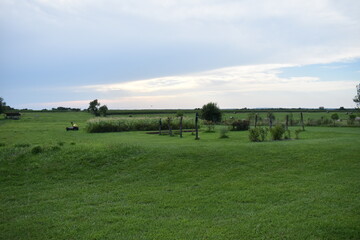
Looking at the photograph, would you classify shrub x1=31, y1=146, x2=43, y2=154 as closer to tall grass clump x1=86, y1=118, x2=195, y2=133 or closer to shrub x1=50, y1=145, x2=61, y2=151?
shrub x1=50, y1=145, x2=61, y2=151

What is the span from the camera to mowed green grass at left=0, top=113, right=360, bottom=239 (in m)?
5.41

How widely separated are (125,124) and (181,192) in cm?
2872

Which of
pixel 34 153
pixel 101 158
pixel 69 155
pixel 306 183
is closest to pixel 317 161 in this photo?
pixel 306 183

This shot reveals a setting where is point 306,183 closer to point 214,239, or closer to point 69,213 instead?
point 214,239

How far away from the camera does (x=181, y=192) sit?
773 cm

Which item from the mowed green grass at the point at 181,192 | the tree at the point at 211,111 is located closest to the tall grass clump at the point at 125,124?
the tree at the point at 211,111

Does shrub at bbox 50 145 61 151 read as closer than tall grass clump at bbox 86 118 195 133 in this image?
Yes

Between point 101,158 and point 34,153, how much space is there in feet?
9.05

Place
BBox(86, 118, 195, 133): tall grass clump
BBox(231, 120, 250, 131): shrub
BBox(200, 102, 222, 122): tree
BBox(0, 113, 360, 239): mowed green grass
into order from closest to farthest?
BBox(0, 113, 360, 239): mowed green grass < BBox(231, 120, 250, 131): shrub < BBox(86, 118, 195, 133): tall grass clump < BBox(200, 102, 222, 122): tree

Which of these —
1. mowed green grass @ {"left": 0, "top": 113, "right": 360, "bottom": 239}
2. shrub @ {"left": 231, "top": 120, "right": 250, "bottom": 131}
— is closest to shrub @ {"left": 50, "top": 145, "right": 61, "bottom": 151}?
mowed green grass @ {"left": 0, "top": 113, "right": 360, "bottom": 239}

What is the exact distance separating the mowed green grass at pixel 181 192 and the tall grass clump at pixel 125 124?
22.4m

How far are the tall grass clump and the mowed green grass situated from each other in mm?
22374

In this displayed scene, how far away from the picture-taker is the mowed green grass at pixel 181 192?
5414mm

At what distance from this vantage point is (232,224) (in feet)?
18.2
